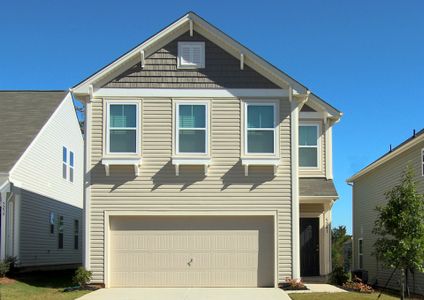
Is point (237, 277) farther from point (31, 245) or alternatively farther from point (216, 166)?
point (31, 245)

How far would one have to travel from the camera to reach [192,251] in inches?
734

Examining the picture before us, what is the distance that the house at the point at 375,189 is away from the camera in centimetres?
2170

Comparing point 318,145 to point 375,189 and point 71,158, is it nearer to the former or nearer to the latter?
point 375,189

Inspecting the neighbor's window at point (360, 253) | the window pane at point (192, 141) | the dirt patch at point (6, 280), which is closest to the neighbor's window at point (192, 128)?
the window pane at point (192, 141)

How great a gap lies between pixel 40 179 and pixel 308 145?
35.6 ft

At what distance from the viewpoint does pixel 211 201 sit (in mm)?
18516

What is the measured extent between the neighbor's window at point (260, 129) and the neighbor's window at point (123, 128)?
3400mm

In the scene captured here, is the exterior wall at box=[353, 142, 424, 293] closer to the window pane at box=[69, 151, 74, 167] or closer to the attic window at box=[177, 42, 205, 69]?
the attic window at box=[177, 42, 205, 69]

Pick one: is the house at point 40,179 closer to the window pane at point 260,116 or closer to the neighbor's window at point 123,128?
Answer: the neighbor's window at point 123,128

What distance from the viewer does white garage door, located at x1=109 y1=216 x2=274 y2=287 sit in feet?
60.9

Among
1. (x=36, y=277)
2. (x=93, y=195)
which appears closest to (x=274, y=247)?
(x=93, y=195)

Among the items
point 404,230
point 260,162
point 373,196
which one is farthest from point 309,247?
point 373,196

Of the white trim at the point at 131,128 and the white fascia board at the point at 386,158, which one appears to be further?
the white fascia board at the point at 386,158

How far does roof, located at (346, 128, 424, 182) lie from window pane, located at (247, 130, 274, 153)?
5268mm
